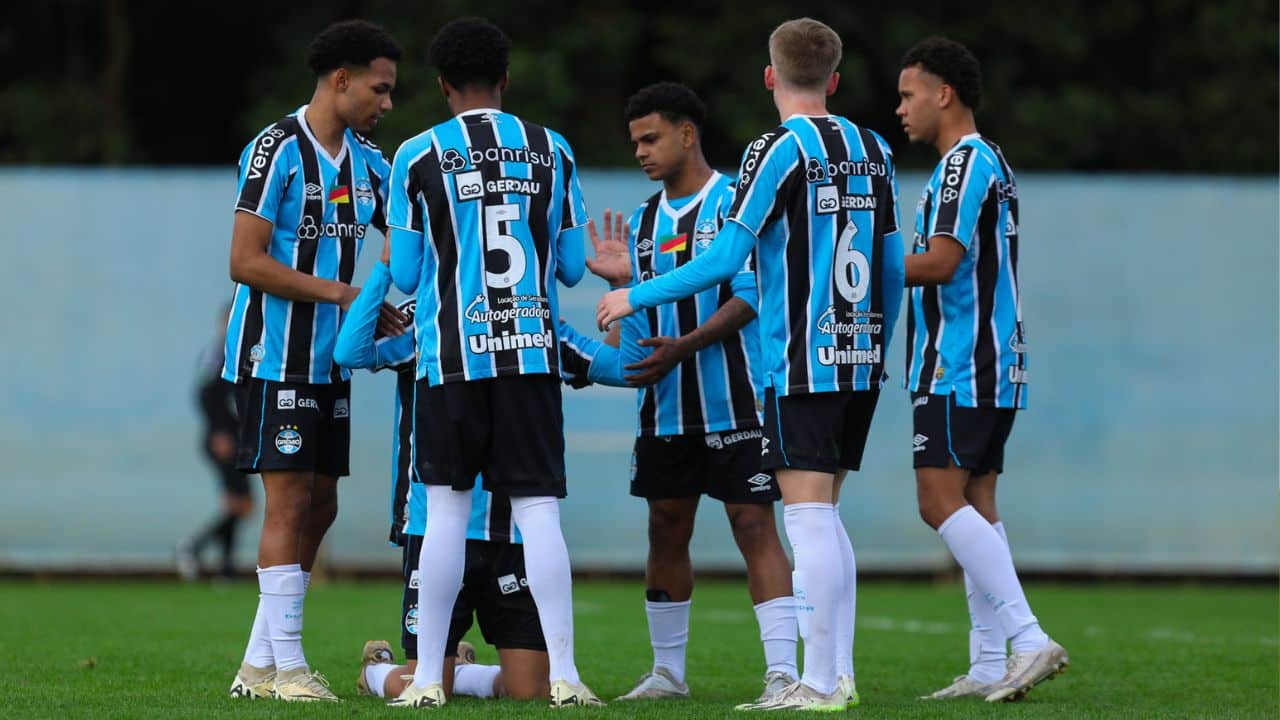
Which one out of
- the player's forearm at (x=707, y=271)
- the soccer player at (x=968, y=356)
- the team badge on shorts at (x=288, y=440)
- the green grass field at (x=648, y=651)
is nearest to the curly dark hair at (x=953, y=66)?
the soccer player at (x=968, y=356)

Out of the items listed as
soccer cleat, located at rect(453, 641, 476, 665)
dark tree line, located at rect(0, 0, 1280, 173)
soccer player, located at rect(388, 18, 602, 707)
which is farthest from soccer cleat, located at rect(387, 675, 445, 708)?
dark tree line, located at rect(0, 0, 1280, 173)

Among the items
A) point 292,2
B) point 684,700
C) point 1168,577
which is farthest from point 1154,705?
point 292,2

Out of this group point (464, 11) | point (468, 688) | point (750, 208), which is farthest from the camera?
point (464, 11)

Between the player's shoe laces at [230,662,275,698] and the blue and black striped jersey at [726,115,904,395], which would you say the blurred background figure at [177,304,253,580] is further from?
the blue and black striped jersey at [726,115,904,395]

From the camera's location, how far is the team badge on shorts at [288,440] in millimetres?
6105

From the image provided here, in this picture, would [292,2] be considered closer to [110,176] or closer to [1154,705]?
[110,176]

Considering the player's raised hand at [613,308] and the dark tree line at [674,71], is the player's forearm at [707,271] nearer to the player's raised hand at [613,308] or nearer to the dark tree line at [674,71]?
the player's raised hand at [613,308]

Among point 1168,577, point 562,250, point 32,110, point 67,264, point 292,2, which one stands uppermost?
point 292,2

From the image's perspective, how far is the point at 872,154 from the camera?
5.89 meters

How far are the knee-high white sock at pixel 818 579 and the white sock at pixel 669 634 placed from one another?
966mm

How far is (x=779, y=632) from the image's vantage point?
20.4 ft

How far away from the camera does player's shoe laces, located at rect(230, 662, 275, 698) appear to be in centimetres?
596

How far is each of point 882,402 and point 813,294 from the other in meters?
8.46

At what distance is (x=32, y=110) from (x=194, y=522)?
658 cm
